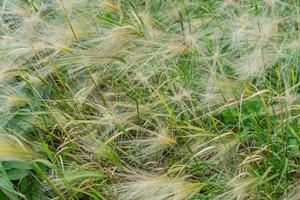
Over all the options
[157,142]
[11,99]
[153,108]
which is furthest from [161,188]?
[11,99]

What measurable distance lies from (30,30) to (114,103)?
36 cm

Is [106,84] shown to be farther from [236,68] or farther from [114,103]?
[236,68]

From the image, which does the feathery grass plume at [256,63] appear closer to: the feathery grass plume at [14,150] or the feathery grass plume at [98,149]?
the feathery grass plume at [98,149]

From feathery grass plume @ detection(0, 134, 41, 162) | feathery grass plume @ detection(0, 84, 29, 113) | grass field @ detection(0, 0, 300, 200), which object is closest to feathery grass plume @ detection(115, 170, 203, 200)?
grass field @ detection(0, 0, 300, 200)

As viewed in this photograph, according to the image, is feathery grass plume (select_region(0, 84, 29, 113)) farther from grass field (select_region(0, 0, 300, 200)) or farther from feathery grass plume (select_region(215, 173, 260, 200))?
feathery grass plume (select_region(215, 173, 260, 200))

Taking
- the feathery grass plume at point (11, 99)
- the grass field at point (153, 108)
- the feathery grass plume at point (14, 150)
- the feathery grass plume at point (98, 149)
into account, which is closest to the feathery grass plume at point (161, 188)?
the grass field at point (153, 108)

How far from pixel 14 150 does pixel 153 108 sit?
418 millimetres

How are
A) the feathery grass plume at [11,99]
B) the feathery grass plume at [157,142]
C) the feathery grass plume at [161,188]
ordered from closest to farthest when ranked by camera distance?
the feathery grass plume at [161,188]
the feathery grass plume at [157,142]
the feathery grass plume at [11,99]

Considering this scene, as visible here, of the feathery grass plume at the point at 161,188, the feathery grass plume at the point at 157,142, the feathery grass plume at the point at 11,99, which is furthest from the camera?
the feathery grass plume at the point at 11,99

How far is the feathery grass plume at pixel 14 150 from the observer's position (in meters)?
1.42

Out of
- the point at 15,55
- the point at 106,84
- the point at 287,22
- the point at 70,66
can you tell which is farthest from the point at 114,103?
the point at 287,22

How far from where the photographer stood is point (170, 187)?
139cm

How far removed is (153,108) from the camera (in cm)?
169

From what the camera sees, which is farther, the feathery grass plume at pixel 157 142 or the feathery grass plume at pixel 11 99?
the feathery grass plume at pixel 11 99
